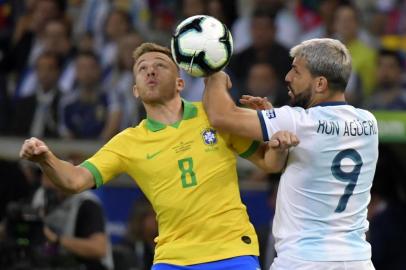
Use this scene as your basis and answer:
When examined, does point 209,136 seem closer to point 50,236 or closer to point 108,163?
point 108,163

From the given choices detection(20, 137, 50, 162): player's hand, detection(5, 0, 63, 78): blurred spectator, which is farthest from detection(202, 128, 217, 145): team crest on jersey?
detection(5, 0, 63, 78): blurred spectator

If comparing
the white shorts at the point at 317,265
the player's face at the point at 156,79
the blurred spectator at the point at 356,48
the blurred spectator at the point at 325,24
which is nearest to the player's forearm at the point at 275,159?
the white shorts at the point at 317,265

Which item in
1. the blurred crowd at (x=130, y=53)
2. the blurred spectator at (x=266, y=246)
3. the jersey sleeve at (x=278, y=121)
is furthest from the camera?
the blurred crowd at (x=130, y=53)

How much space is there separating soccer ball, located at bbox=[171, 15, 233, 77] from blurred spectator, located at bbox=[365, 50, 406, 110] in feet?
16.5

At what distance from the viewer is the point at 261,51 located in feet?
46.0

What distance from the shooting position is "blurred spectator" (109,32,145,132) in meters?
13.7

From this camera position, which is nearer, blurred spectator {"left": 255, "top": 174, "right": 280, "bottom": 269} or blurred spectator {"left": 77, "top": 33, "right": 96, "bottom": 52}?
blurred spectator {"left": 255, "top": 174, "right": 280, "bottom": 269}

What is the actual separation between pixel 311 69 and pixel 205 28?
0.69m

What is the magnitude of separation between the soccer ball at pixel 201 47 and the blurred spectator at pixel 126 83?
5.84 meters

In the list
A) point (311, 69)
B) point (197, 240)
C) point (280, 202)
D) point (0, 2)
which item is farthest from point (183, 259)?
point (0, 2)

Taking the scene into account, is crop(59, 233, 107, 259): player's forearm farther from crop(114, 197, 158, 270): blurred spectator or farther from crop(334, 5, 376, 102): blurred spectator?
crop(334, 5, 376, 102): blurred spectator

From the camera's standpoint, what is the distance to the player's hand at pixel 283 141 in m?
7.14

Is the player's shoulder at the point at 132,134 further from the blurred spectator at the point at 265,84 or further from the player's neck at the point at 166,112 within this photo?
the blurred spectator at the point at 265,84

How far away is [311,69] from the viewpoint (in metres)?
7.43
